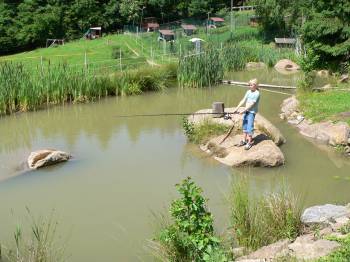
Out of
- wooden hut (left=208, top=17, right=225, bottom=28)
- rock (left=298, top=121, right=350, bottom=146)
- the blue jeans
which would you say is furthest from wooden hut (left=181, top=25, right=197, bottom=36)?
the blue jeans

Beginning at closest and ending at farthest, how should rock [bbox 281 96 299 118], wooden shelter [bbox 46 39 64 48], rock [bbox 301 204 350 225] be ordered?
1. rock [bbox 301 204 350 225]
2. rock [bbox 281 96 299 118]
3. wooden shelter [bbox 46 39 64 48]

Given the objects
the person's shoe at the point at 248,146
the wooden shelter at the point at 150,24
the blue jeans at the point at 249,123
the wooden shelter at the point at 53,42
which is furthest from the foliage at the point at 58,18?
the person's shoe at the point at 248,146

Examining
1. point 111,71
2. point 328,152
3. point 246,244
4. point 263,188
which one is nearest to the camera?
point 246,244

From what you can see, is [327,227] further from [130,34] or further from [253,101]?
[130,34]

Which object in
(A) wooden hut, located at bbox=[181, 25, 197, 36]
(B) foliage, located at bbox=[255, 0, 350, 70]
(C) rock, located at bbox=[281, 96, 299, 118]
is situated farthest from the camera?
(A) wooden hut, located at bbox=[181, 25, 197, 36]

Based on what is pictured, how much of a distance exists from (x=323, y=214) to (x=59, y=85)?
13.5 meters

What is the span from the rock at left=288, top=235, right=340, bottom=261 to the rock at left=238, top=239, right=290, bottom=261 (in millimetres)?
114

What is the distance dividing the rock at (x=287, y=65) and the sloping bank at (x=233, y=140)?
1724cm

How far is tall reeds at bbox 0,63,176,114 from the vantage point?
17.5m

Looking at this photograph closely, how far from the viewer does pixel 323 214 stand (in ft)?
24.5

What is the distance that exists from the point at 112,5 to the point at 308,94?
3814cm

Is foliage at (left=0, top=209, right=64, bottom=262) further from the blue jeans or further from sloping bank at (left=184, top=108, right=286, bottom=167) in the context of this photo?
the blue jeans

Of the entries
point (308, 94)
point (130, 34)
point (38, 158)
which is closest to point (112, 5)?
point (130, 34)

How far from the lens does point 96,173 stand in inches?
455
